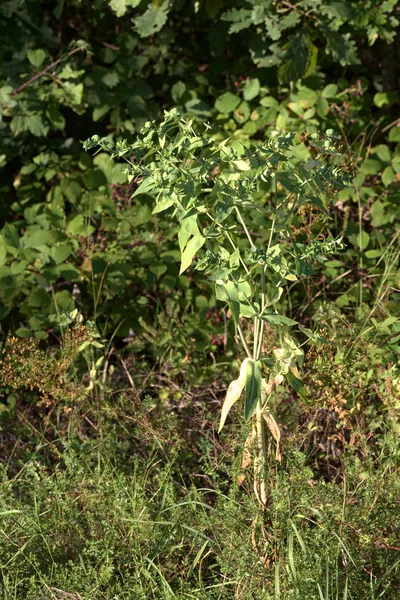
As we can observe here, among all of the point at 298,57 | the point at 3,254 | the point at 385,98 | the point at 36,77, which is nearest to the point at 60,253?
the point at 3,254

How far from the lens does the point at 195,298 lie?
407 cm

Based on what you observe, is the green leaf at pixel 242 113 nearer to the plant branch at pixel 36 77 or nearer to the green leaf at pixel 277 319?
the plant branch at pixel 36 77

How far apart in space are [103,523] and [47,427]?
98 cm

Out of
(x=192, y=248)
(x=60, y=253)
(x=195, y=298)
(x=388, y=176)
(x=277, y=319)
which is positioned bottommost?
(x=195, y=298)

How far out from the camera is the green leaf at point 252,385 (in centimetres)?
242

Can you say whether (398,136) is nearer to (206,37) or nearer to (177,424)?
(206,37)

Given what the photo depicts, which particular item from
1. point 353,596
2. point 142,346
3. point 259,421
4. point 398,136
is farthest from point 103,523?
point 398,136

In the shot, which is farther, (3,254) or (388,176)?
(388,176)

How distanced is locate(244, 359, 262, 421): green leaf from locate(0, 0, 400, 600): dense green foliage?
16mm

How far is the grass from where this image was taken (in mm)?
2500

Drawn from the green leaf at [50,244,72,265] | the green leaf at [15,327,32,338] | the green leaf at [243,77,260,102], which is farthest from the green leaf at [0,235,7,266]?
the green leaf at [243,77,260,102]

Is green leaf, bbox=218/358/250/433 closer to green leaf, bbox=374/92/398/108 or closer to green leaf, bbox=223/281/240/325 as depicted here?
green leaf, bbox=223/281/240/325

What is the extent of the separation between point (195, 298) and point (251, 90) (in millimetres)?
1170

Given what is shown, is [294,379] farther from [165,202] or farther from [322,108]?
[322,108]
